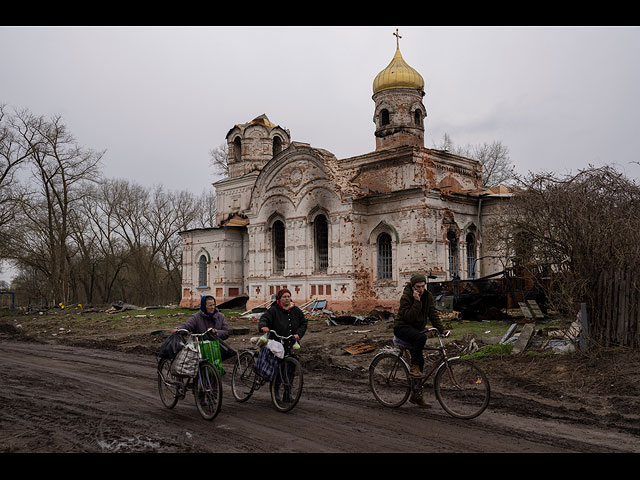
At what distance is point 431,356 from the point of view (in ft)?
41.2

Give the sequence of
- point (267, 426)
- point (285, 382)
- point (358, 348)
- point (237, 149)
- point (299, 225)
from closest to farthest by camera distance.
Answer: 1. point (267, 426)
2. point (285, 382)
3. point (358, 348)
4. point (299, 225)
5. point (237, 149)

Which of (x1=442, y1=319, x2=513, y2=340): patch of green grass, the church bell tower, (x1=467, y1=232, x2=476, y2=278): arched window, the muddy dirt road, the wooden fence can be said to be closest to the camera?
the muddy dirt road

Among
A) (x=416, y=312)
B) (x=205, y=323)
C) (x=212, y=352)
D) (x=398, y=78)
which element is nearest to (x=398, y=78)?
(x=398, y=78)

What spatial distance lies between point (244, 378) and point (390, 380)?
2.32 metres

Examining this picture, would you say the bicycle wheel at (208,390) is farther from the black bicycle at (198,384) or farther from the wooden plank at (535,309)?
the wooden plank at (535,309)

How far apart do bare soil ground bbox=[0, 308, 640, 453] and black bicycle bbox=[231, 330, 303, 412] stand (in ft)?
0.56

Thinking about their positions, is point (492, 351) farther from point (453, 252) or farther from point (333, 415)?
point (453, 252)

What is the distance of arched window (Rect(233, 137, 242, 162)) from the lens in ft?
124

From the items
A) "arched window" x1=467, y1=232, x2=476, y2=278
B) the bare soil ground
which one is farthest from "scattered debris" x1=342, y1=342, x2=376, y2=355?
"arched window" x1=467, y1=232, x2=476, y2=278

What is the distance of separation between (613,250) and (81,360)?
12459mm

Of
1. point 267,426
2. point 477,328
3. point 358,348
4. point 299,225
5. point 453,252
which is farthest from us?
point 299,225

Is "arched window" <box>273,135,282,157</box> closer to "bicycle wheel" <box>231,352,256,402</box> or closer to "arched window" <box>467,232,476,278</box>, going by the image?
"arched window" <box>467,232,476,278</box>

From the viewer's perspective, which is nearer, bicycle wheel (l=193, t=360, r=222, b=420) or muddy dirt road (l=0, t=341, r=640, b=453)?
muddy dirt road (l=0, t=341, r=640, b=453)

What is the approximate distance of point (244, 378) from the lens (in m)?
8.98
